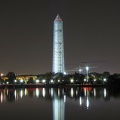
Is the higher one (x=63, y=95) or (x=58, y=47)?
(x=58, y=47)

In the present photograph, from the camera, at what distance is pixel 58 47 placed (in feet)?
431

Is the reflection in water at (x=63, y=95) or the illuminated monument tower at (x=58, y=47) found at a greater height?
→ the illuminated monument tower at (x=58, y=47)

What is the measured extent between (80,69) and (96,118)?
298 feet

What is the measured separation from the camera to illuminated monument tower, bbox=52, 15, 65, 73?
12493 cm

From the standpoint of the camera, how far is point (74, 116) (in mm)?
23828

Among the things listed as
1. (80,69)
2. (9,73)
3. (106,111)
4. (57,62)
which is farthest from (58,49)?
(106,111)

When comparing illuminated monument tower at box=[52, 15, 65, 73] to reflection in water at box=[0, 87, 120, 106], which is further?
illuminated monument tower at box=[52, 15, 65, 73]

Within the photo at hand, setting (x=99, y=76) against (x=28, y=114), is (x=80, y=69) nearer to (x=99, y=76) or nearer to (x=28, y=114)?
(x=99, y=76)

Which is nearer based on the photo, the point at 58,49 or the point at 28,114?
the point at 28,114

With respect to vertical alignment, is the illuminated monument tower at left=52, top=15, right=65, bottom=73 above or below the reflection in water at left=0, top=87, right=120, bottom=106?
above

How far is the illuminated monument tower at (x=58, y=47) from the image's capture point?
4919 inches

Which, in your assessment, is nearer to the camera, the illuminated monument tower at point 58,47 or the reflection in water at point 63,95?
the reflection in water at point 63,95

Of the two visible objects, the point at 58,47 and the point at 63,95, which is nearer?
the point at 63,95

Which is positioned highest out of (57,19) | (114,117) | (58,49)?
(57,19)
